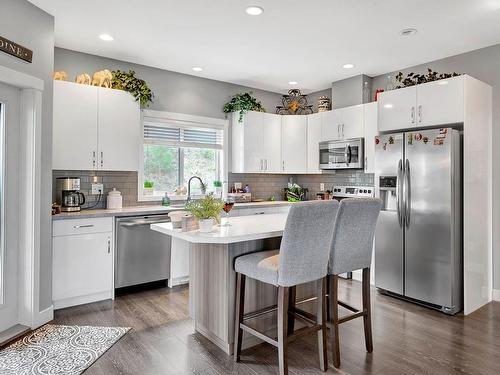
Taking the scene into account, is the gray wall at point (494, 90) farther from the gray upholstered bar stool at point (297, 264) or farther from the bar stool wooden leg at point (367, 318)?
the gray upholstered bar stool at point (297, 264)

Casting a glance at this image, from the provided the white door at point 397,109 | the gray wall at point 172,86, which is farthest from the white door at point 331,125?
the gray wall at point 172,86

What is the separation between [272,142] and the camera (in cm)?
543

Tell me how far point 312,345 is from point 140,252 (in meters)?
2.14

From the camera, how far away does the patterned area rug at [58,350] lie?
7.68 feet

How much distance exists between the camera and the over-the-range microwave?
467cm

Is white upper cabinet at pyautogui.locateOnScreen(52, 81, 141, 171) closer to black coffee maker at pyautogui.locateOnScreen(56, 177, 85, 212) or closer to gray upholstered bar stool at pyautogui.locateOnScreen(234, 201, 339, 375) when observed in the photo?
black coffee maker at pyautogui.locateOnScreen(56, 177, 85, 212)

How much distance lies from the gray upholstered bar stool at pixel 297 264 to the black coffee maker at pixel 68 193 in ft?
7.21

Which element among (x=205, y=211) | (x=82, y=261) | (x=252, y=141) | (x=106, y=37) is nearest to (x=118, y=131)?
(x=106, y=37)

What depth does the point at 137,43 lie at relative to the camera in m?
3.77

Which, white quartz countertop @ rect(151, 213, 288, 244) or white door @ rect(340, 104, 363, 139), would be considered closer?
white quartz countertop @ rect(151, 213, 288, 244)

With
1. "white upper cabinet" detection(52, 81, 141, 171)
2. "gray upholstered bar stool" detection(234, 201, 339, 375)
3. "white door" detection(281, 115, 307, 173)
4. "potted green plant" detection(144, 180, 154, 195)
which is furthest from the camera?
"white door" detection(281, 115, 307, 173)

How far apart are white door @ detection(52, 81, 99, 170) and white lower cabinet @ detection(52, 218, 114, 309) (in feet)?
2.19

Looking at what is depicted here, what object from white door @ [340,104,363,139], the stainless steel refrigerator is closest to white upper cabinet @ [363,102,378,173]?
white door @ [340,104,363,139]

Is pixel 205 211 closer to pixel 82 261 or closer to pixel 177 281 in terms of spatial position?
pixel 82 261
